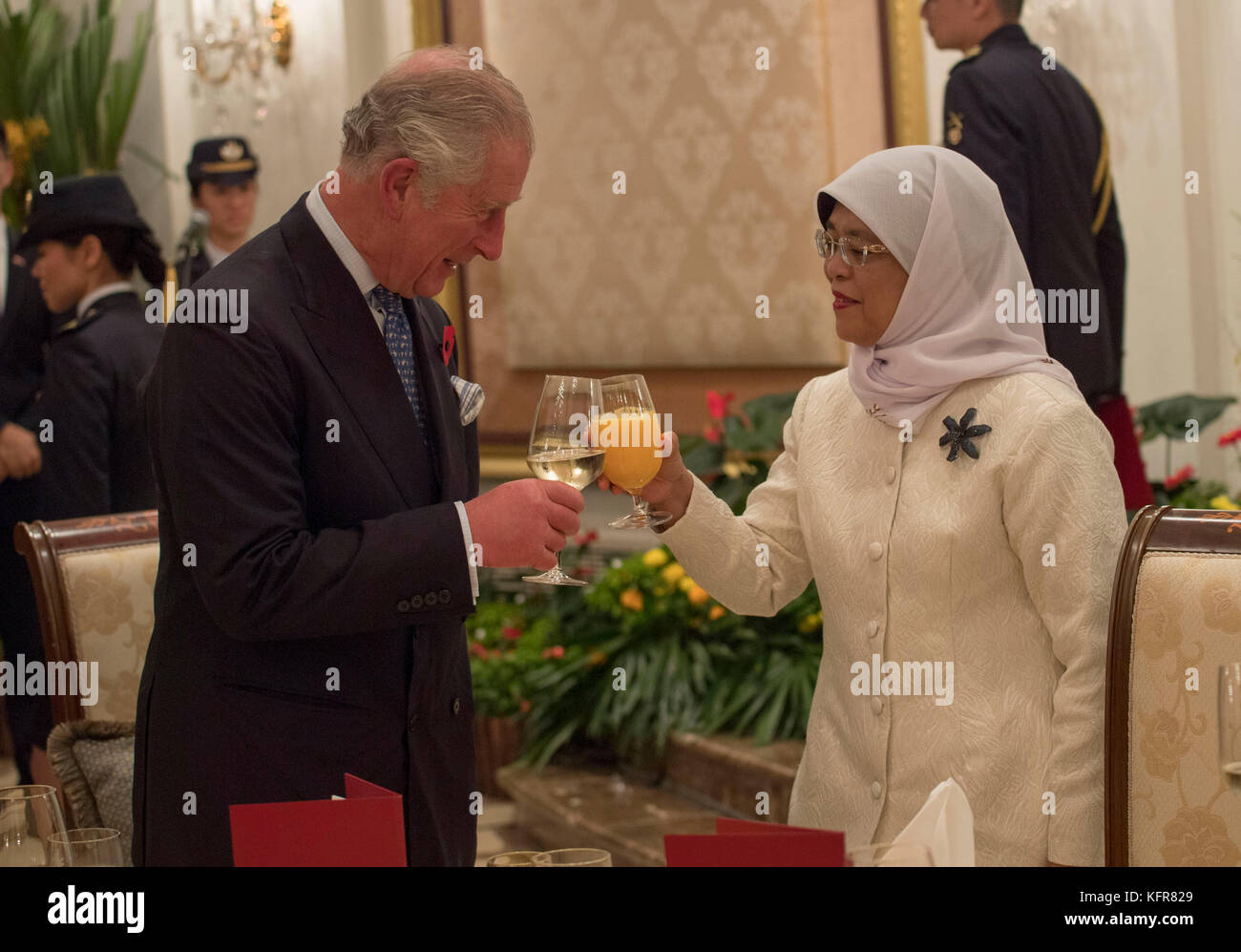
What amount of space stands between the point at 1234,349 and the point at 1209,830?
2.77 metres

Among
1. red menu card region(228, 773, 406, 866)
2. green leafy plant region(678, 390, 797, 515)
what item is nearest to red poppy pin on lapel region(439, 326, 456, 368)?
red menu card region(228, 773, 406, 866)

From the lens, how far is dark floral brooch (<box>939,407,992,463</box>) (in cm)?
173

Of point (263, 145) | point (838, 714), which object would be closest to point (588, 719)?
point (838, 714)

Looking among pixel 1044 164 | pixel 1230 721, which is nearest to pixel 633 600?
pixel 1044 164

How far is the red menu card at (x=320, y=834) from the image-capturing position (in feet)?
3.16

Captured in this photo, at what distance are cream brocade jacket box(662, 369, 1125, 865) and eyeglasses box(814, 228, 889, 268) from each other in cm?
21

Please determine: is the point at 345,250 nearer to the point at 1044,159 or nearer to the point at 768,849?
the point at 768,849

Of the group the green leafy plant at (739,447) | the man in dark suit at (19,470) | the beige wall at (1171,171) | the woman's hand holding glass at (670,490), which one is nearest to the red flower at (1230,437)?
the beige wall at (1171,171)

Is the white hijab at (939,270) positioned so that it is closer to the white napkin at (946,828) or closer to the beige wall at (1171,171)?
the white napkin at (946,828)

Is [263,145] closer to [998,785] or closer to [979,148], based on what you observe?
[979,148]

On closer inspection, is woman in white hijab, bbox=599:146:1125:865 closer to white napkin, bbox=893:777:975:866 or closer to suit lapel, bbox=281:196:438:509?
suit lapel, bbox=281:196:438:509

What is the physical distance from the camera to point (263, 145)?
6.20 metres

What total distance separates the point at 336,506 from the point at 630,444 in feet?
1.14

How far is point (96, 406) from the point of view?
3342 mm
